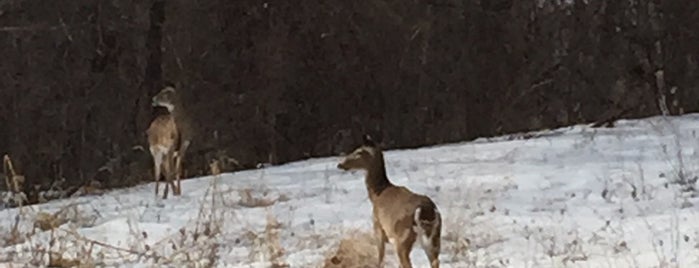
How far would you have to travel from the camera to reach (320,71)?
23.1 metres

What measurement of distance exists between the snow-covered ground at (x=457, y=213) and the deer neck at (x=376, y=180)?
41cm

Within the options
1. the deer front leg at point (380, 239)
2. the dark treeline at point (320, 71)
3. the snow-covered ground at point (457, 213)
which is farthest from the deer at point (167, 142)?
the dark treeline at point (320, 71)

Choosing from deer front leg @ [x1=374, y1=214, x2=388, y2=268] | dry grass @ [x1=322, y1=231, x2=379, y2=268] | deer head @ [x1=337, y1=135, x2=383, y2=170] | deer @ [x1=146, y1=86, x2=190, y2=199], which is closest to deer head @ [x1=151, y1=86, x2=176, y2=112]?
deer @ [x1=146, y1=86, x2=190, y2=199]

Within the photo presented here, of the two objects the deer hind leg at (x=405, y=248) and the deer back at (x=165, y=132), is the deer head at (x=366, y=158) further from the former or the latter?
the deer back at (x=165, y=132)

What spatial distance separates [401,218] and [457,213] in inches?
74.0

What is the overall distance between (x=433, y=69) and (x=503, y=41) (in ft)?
4.05

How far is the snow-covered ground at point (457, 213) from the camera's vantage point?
874cm

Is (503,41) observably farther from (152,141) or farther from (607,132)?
(152,141)

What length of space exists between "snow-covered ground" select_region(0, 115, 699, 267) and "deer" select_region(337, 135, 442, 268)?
1.13ft

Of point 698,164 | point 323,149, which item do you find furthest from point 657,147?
point 323,149

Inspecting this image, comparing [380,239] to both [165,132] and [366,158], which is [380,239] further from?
[165,132]

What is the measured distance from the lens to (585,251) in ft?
28.0

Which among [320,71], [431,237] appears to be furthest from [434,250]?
[320,71]

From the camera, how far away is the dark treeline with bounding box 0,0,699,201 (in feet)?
71.9
